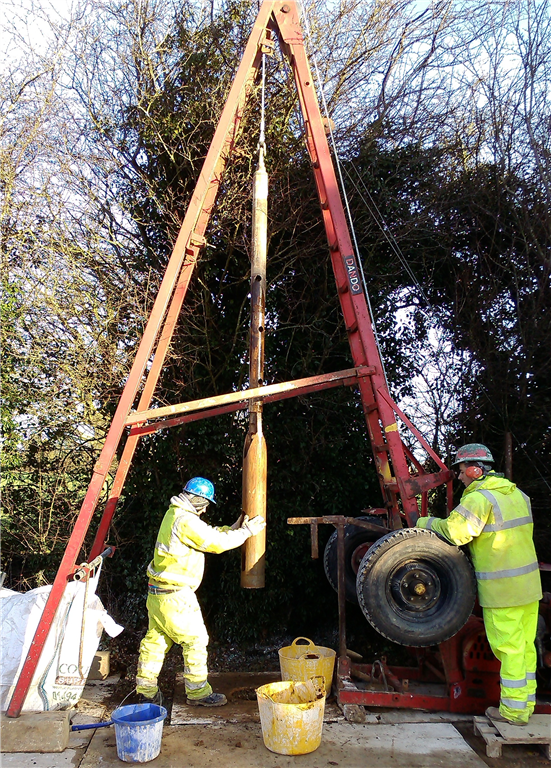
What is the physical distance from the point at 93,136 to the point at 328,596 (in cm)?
597

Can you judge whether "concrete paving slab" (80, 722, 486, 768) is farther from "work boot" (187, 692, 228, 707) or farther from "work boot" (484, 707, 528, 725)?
"work boot" (187, 692, 228, 707)

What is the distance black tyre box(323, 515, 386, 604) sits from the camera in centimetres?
559

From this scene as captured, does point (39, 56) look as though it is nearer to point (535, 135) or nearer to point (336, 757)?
point (535, 135)

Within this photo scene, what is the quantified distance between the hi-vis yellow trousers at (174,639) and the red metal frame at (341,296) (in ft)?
2.92

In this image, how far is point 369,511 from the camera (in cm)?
563

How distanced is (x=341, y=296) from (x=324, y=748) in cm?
359

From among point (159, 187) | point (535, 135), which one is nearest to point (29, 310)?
point (159, 187)

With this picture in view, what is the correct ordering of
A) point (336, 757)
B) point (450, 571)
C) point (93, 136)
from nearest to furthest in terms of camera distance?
point (336, 757) → point (450, 571) → point (93, 136)

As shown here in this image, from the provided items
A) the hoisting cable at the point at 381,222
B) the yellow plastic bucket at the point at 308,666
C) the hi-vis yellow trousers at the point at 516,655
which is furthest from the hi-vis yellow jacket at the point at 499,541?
the hoisting cable at the point at 381,222

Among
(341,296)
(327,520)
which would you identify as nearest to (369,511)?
(327,520)

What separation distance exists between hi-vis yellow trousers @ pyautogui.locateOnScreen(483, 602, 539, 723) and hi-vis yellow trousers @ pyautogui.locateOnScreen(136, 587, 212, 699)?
7.14ft

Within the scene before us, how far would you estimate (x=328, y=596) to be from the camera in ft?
21.3

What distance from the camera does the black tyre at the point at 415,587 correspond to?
424 cm

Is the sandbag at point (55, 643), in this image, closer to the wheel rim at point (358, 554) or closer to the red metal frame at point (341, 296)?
the red metal frame at point (341, 296)
